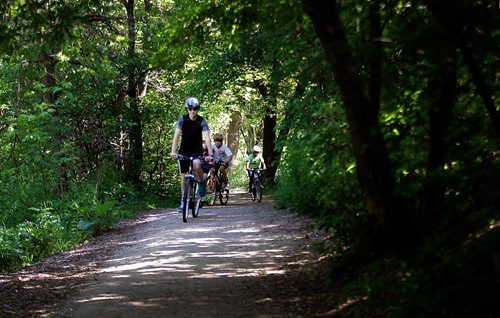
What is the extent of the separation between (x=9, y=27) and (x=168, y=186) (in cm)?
1639

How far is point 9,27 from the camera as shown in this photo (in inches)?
284

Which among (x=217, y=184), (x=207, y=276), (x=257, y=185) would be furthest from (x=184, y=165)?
(x=257, y=185)

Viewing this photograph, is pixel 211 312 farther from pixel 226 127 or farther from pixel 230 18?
pixel 226 127

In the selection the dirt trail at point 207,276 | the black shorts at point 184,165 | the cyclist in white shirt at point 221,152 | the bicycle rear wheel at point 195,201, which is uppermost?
the cyclist in white shirt at point 221,152

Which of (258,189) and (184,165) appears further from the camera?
(258,189)

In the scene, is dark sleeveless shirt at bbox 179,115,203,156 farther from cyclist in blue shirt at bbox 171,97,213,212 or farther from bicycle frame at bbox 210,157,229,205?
bicycle frame at bbox 210,157,229,205

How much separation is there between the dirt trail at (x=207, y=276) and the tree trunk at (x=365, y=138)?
3.13 ft

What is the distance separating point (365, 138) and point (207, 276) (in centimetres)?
292

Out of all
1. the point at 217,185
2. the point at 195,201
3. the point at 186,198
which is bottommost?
the point at 195,201

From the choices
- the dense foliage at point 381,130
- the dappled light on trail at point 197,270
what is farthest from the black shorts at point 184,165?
the dense foliage at point 381,130

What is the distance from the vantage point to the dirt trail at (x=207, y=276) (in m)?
6.02

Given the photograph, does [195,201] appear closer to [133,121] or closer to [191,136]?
[191,136]

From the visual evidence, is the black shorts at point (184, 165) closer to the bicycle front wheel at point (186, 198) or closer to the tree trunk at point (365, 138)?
the bicycle front wheel at point (186, 198)

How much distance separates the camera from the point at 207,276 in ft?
24.3
